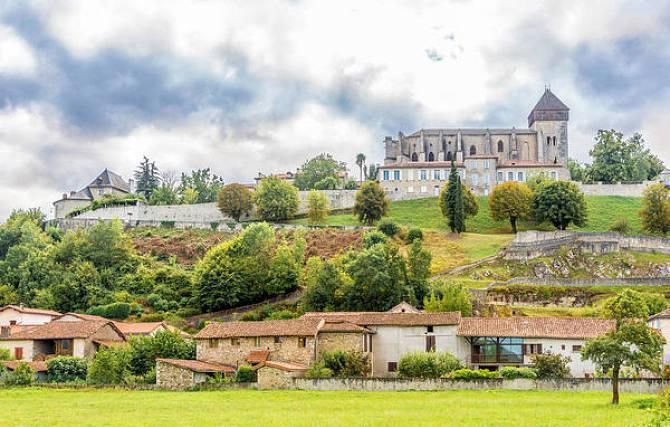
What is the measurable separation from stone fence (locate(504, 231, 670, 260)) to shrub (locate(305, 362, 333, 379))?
44313 mm

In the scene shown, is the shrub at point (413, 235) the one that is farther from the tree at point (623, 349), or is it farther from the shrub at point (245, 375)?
the tree at point (623, 349)

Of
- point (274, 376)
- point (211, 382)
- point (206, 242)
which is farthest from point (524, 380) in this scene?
point (206, 242)

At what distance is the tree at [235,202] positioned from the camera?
126 m

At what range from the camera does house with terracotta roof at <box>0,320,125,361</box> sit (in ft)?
213

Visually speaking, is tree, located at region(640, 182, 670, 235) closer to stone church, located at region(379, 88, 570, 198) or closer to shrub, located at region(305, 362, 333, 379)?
stone church, located at region(379, 88, 570, 198)

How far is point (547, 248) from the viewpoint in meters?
94.8

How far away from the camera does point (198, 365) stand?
55469 millimetres

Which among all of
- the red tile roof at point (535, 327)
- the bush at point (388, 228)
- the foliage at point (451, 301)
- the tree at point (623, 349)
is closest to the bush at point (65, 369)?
the red tile roof at point (535, 327)

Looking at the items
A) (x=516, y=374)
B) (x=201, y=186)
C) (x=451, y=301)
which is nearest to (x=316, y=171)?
(x=201, y=186)

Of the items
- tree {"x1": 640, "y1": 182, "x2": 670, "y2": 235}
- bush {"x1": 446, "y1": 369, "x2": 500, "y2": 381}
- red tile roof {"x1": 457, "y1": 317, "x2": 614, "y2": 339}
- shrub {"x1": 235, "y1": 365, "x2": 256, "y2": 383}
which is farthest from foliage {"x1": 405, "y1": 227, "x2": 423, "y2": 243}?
bush {"x1": 446, "y1": 369, "x2": 500, "y2": 381}

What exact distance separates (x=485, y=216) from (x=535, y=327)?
62900 mm

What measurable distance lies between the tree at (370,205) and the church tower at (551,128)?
4239cm

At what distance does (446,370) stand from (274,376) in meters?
10.1

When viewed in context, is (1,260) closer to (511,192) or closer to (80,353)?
(80,353)
